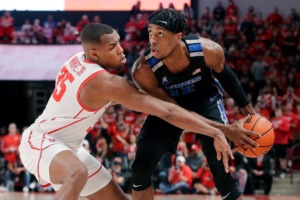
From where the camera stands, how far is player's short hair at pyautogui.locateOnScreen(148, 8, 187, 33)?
522 centimetres

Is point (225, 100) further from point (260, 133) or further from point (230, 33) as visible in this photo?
point (260, 133)

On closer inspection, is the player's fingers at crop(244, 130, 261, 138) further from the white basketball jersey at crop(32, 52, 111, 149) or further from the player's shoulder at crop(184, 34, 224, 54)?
the white basketball jersey at crop(32, 52, 111, 149)

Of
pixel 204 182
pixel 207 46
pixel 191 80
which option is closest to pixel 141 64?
pixel 191 80

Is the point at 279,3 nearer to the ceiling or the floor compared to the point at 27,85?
nearer to the ceiling

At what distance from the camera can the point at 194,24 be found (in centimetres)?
1822

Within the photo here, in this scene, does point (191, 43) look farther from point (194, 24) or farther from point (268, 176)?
point (194, 24)

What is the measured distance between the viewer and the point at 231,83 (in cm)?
574

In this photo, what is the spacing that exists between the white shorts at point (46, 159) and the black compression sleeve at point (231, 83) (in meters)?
1.33

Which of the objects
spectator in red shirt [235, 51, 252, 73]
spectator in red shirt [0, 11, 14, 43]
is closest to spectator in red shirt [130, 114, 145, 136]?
spectator in red shirt [235, 51, 252, 73]

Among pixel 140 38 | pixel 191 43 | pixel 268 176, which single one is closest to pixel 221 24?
pixel 140 38

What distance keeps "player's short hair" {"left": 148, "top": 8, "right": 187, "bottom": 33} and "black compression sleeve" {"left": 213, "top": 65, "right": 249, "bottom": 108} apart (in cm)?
60

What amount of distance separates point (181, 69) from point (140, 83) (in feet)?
1.22

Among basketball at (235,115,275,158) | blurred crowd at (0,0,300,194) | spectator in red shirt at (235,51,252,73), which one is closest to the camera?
basketball at (235,115,275,158)

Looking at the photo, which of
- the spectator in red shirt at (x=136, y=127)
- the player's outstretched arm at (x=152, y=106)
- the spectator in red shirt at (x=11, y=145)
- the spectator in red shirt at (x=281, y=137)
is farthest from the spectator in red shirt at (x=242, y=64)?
the player's outstretched arm at (x=152, y=106)
